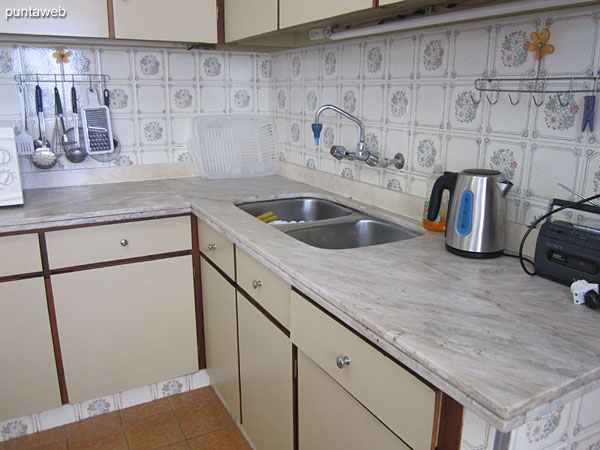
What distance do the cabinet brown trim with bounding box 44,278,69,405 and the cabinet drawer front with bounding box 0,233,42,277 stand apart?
0.29ft

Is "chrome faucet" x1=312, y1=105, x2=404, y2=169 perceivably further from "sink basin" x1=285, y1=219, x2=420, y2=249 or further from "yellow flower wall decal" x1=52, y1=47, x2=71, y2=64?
"yellow flower wall decal" x1=52, y1=47, x2=71, y2=64

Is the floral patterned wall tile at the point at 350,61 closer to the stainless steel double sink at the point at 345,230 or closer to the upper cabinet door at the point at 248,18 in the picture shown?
the upper cabinet door at the point at 248,18

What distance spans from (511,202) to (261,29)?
1.12 meters

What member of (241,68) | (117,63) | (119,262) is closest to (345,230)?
(119,262)

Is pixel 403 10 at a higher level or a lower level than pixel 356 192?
higher

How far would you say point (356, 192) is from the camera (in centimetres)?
208

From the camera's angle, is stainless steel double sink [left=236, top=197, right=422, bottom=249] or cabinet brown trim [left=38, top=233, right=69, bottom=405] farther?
cabinet brown trim [left=38, top=233, right=69, bottom=405]

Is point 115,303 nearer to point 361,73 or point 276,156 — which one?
point 276,156

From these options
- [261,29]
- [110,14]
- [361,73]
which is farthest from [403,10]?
[110,14]

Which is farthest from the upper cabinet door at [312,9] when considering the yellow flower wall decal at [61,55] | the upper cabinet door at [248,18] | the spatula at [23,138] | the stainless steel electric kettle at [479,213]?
the spatula at [23,138]

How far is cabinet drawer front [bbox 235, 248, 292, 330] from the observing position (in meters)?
1.41

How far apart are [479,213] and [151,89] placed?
179 centimetres

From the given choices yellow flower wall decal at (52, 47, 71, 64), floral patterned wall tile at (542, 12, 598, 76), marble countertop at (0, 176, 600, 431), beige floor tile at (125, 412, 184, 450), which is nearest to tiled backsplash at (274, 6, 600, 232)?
floral patterned wall tile at (542, 12, 598, 76)

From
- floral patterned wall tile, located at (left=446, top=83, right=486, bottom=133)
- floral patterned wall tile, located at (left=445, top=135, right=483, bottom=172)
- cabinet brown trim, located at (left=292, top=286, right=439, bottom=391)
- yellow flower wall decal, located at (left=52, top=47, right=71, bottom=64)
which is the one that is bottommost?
cabinet brown trim, located at (left=292, top=286, right=439, bottom=391)
